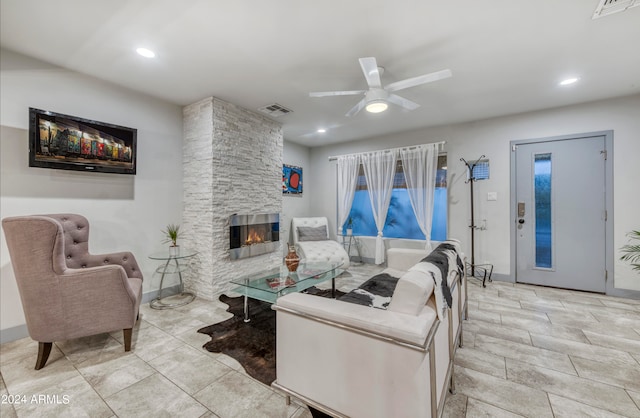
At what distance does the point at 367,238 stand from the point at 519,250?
249 cm

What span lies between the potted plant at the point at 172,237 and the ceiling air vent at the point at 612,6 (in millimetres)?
4391

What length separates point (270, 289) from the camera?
2.51 m

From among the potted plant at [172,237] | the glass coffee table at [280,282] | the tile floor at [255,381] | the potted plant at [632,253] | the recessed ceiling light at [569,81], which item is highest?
the recessed ceiling light at [569,81]

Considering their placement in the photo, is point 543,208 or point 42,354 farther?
point 543,208

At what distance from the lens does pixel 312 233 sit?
197 inches

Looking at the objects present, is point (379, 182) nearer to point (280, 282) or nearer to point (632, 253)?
point (280, 282)

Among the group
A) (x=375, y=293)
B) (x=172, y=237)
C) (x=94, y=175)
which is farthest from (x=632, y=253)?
(x=94, y=175)

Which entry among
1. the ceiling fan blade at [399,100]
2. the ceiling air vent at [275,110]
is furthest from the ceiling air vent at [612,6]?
the ceiling air vent at [275,110]

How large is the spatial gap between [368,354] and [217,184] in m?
2.89

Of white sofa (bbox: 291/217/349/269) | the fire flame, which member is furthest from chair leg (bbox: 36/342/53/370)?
white sofa (bbox: 291/217/349/269)

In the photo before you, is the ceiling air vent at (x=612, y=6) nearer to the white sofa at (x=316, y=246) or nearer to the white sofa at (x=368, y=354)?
the white sofa at (x=368, y=354)

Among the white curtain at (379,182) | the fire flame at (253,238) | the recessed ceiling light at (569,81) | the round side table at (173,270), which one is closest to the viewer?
the recessed ceiling light at (569,81)

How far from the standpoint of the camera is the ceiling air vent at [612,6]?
179 centimetres

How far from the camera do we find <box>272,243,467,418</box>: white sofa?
1.12m
